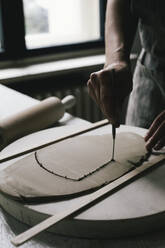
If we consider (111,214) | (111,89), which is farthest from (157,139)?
(111,214)

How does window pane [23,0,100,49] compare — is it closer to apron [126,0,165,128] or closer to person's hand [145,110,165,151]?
apron [126,0,165,128]

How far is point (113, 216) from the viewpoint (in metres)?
0.62

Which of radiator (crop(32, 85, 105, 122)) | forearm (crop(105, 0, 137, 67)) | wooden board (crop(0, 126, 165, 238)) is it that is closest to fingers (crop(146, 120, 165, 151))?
wooden board (crop(0, 126, 165, 238))

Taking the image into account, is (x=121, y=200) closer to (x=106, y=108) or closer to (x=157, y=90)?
(x=106, y=108)

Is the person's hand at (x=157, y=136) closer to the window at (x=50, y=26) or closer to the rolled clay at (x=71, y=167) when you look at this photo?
the rolled clay at (x=71, y=167)

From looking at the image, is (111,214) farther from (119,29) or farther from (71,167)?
(119,29)

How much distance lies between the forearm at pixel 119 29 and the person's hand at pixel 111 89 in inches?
6.2

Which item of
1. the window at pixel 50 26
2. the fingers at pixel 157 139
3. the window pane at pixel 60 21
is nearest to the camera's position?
the fingers at pixel 157 139

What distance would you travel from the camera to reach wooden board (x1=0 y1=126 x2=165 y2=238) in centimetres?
61

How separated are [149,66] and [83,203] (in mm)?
729

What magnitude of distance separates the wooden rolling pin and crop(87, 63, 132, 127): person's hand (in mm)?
222

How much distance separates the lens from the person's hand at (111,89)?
2.69 feet

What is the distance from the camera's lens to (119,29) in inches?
43.9

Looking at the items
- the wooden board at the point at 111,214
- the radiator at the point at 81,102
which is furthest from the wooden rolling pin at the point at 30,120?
the radiator at the point at 81,102
